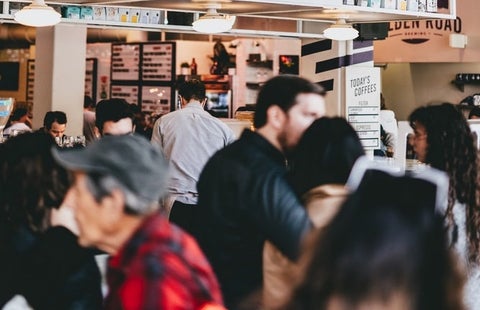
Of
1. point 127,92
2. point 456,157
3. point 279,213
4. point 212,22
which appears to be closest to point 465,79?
point 127,92

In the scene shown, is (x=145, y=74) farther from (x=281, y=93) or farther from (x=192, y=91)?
(x=281, y=93)

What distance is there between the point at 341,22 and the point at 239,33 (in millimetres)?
1052

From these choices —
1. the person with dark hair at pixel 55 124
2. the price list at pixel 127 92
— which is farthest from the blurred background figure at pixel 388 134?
the price list at pixel 127 92

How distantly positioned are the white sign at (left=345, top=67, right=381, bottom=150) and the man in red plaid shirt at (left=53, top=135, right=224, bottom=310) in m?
6.24

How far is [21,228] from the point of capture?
2439 mm

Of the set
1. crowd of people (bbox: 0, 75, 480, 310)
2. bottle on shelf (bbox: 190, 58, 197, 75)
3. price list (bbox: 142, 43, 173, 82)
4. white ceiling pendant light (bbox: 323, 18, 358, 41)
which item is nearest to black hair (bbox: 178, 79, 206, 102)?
white ceiling pendant light (bbox: 323, 18, 358, 41)

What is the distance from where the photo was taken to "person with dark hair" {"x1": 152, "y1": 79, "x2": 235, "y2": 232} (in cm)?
541

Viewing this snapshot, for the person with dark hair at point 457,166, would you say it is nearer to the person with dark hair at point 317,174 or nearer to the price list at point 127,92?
the person with dark hair at point 317,174

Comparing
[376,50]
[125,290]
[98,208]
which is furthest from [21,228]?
[376,50]

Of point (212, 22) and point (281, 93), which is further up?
point (212, 22)

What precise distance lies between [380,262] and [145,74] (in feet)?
35.5

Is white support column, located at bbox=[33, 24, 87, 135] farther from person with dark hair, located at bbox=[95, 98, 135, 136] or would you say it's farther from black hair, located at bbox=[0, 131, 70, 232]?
black hair, located at bbox=[0, 131, 70, 232]

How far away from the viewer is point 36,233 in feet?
7.95

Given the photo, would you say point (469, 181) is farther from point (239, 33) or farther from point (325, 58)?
point (325, 58)
